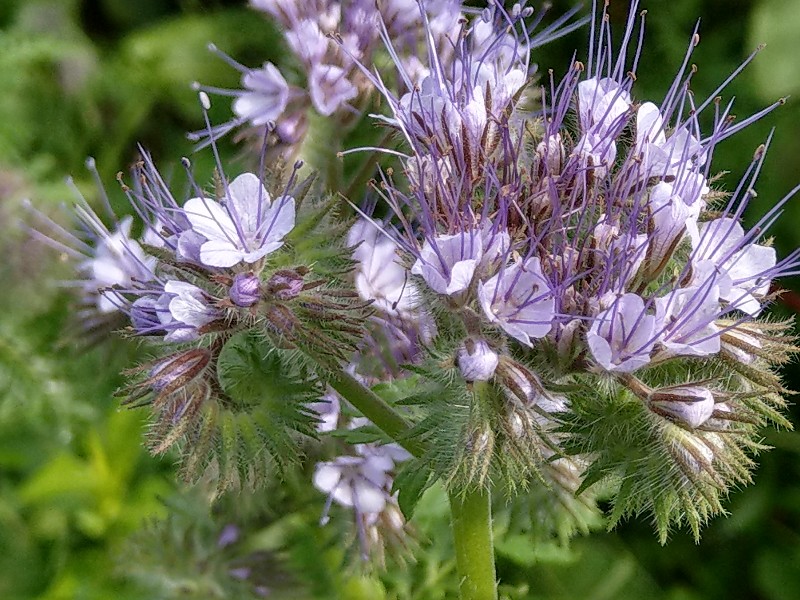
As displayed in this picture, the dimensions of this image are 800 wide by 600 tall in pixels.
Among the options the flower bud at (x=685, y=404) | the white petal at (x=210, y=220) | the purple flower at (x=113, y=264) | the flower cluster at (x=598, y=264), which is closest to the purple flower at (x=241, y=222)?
the white petal at (x=210, y=220)

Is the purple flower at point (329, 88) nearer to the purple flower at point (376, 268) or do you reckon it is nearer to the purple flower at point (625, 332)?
the purple flower at point (376, 268)

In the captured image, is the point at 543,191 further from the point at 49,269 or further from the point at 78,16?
the point at 78,16

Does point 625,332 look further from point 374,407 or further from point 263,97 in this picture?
point 263,97

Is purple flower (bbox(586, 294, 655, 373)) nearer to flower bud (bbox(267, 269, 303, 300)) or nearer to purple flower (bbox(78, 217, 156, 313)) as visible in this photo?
flower bud (bbox(267, 269, 303, 300))

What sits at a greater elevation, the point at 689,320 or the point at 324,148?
the point at 689,320

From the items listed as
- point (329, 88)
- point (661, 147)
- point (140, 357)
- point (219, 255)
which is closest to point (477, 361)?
point (219, 255)

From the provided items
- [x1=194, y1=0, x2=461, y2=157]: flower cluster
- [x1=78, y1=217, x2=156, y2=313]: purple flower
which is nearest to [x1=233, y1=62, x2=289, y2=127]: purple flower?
[x1=194, y1=0, x2=461, y2=157]: flower cluster
